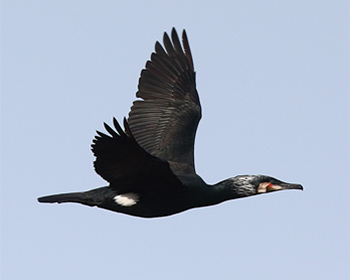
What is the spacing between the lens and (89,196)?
9.17 m

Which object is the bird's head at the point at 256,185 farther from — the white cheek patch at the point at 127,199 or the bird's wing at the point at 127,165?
the white cheek patch at the point at 127,199

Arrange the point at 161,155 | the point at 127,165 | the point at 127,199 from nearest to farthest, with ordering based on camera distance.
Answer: the point at 127,165
the point at 127,199
the point at 161,155

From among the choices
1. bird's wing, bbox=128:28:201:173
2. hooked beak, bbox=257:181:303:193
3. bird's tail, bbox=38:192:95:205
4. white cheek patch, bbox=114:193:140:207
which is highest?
bird's wing, bbox=128:28:201:173

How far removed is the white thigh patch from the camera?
8.84 m

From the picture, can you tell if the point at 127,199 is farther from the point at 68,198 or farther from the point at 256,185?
the point at 256,185

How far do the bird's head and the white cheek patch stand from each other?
1141 mm

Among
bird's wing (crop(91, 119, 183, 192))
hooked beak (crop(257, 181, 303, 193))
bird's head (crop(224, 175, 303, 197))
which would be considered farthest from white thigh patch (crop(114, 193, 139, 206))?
hooked beak (crop(257, 181, 303, 193))

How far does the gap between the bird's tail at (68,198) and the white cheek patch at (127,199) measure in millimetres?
410

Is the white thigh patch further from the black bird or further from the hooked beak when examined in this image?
the hooked beak

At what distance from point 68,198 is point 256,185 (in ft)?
6.97

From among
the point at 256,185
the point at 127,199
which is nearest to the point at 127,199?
the point at 127,199

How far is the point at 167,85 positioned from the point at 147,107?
0.54 m

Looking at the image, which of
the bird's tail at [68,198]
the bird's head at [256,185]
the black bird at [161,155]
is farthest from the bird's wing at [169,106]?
the bird's tail at [68,198]

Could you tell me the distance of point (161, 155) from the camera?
33.8 feet
